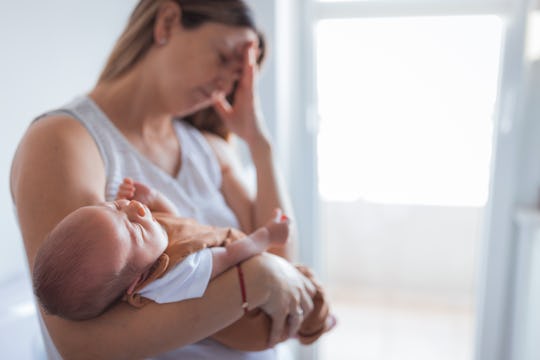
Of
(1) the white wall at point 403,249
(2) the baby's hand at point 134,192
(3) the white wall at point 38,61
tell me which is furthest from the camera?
(1) the white wall at point 403,249

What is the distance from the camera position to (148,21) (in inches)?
40.9

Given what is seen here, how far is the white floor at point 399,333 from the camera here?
245 centimetres

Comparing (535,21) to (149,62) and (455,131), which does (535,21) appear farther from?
(149,62)

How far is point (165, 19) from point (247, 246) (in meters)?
0.59

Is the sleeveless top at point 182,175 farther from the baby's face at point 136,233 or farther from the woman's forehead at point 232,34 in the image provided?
the woman's forehead at point 232,34

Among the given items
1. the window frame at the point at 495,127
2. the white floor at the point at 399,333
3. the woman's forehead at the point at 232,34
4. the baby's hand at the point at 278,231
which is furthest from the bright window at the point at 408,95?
the baby's hand at the point at 278,231

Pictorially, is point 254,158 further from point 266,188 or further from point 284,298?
point 284,298

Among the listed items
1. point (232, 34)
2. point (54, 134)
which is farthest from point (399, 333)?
point (54, 134)

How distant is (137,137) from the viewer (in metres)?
1.00

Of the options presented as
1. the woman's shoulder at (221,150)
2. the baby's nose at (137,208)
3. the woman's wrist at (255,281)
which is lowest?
the woman's wrist at (255,281)

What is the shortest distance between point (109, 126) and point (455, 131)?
2.04 m

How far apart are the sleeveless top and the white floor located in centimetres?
165

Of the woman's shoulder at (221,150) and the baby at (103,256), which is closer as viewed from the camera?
the baby at (103,256)

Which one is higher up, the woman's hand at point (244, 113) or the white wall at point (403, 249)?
the woman's hand at point (244, 113)
